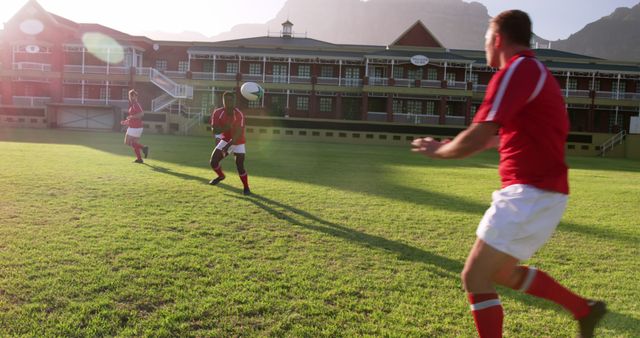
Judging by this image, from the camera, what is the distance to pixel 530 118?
99.3 inches

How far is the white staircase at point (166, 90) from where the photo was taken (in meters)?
37.3

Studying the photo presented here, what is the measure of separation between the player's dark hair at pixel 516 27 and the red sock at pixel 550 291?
137cm

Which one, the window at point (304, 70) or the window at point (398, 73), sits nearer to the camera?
the window at point (398, 73)

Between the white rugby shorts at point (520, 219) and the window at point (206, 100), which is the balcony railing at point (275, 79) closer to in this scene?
the window at point (206, 100)

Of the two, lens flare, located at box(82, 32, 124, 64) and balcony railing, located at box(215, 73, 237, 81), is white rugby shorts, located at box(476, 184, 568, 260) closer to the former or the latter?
balcony railing, located at box(215, 73, 237, 81)

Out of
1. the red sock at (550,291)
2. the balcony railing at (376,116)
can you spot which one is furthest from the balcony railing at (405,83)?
the red sock at (550,291)

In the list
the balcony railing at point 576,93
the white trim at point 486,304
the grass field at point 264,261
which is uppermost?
the balcony railing at point 576,93

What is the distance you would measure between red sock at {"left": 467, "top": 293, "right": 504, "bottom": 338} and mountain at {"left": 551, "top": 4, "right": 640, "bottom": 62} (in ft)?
543

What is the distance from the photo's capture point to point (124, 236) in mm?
5305

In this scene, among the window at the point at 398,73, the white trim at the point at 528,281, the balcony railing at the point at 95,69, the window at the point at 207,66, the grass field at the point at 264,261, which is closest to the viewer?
the white trim at the point at 528,281

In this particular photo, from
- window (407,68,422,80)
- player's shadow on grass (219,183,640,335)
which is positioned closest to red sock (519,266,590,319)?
player's shadow on grass (219,183,640,335)

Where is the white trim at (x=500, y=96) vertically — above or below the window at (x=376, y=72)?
below

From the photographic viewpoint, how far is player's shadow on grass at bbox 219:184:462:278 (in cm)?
487

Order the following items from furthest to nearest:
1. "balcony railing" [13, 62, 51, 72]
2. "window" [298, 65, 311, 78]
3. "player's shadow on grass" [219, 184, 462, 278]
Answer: "window" [298, 65, 311, 78]
"balcony railing" [13, 62, 51, 72]
"player's shadow on grass" [219, 184, 462, 278]
